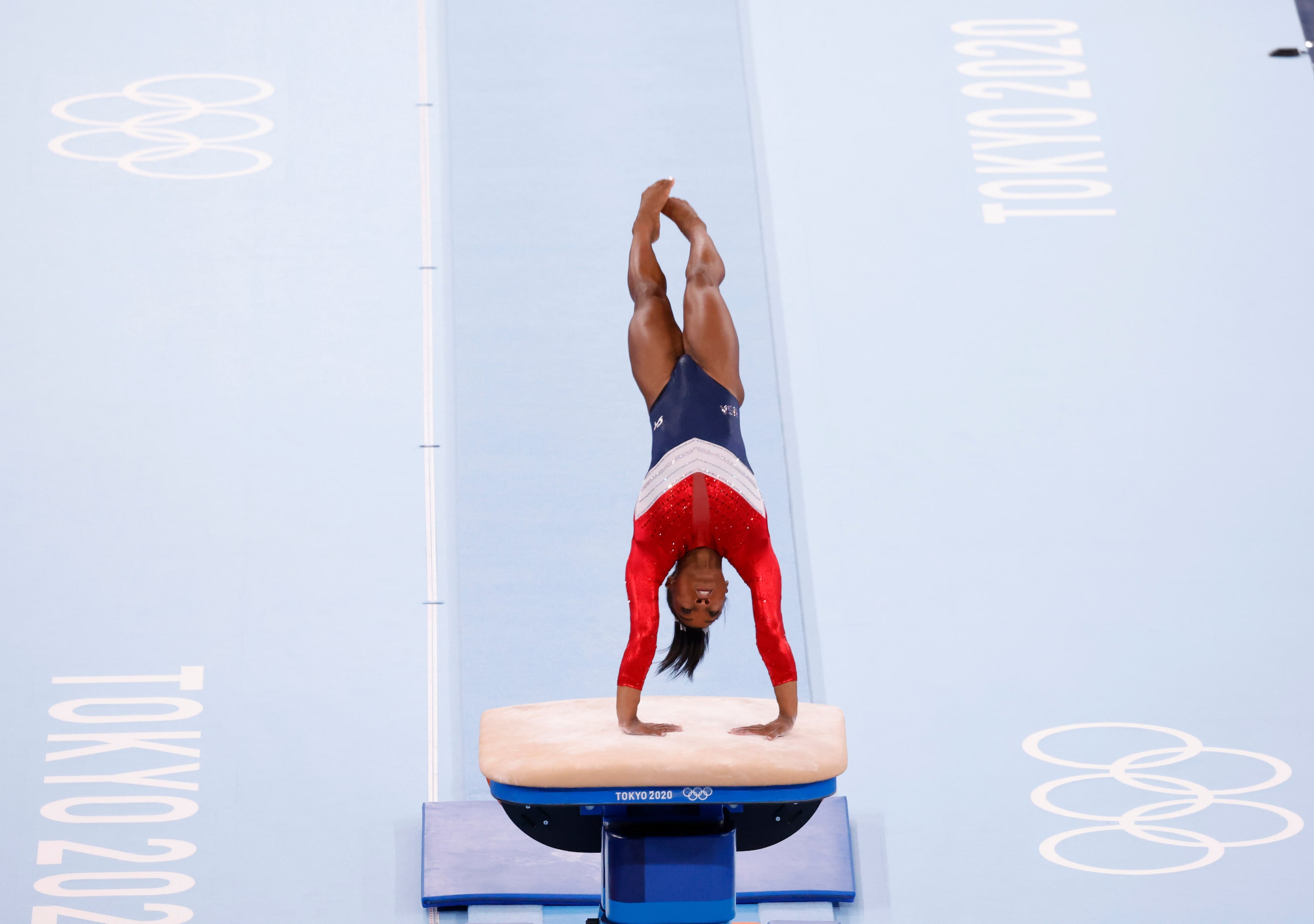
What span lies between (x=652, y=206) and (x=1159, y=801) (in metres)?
2.66

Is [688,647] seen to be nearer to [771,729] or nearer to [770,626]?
[770,626]

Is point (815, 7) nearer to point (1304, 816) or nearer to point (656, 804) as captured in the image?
point (1304, 816)

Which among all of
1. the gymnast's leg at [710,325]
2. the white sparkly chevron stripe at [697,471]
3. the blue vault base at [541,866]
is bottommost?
the blue vault base at [541,866]

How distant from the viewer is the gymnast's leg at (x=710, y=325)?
4.17 m

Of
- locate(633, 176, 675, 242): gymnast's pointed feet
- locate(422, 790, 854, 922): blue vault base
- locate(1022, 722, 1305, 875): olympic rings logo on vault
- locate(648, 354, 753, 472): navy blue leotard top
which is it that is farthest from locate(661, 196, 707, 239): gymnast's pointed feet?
locate(1022, 722, 1305, 875): olympic rings logo on vault

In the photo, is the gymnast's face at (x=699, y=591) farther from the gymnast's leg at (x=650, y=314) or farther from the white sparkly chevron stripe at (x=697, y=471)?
the gymnast's leg at (x=650, y=314)

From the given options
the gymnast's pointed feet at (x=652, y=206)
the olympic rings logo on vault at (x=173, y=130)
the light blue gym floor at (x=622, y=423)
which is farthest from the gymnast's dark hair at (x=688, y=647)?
the olympic rings logo on vault at (x=173, y=130)

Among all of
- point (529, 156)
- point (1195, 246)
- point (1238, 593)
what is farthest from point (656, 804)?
point (1195, 246)

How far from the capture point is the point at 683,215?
15.3ft

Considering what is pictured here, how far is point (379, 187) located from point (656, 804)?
3909 mm

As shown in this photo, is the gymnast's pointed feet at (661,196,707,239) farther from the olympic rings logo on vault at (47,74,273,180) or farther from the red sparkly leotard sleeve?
the olympic rings logo on vault at (47,74,273,180)

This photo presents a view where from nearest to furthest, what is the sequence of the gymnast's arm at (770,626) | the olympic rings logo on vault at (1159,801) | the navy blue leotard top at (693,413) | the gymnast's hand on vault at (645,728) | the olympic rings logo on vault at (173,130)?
the gymnast's hand on vault at (645,728), the gymnast's arm at (770,626), the navy blue leotard top at (693,413), the olympic rings logo on vault at (1159,801), the olympic rings logo on vault at (173,130)

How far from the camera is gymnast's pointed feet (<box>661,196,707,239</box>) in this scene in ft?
15.1

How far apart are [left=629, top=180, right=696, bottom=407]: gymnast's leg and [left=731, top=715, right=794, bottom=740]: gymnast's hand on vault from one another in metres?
1.09
